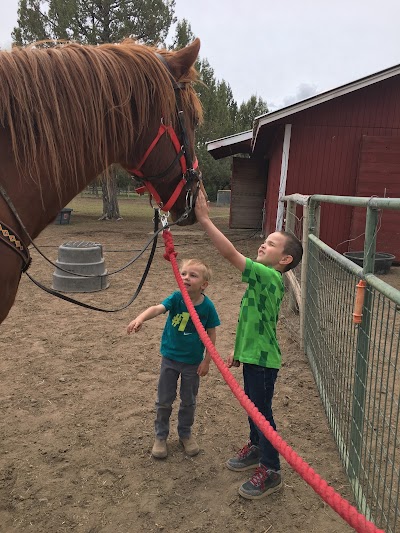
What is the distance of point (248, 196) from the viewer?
1460 cm

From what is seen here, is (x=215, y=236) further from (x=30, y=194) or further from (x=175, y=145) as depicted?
(x=30, y=194)

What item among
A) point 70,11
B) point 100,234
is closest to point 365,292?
point 100,234

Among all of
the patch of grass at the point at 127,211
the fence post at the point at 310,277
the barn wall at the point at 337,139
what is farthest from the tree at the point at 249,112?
the fence post at the point at 310,277

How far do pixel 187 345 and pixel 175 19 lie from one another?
1717 cm

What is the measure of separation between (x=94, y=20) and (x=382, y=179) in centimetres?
1229

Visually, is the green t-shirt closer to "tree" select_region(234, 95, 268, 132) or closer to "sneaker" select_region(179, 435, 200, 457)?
"sneaker" select_region(179, 435, 200, 457)

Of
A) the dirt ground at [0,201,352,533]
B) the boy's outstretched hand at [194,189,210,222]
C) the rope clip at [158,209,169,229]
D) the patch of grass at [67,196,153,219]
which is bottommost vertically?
the dirt ground at [0,201,352,533]

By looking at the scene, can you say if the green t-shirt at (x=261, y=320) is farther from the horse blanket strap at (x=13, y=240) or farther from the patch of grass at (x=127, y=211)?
the patch of grass at (x=127, y=211)

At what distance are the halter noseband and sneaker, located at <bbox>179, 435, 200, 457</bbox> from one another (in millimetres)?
1386

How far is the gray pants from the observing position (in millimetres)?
2381

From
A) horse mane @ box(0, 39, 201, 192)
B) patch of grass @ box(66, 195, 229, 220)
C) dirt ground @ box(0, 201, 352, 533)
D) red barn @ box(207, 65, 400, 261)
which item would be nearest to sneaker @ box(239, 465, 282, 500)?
dirt ground @ box(0, 201, 352, 533)

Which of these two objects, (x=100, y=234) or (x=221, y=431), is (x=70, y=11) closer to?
(x=100, y=234)

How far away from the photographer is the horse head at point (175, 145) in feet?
5.91

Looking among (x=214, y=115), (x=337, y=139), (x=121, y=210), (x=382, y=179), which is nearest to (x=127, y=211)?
(x=121, y=210)
